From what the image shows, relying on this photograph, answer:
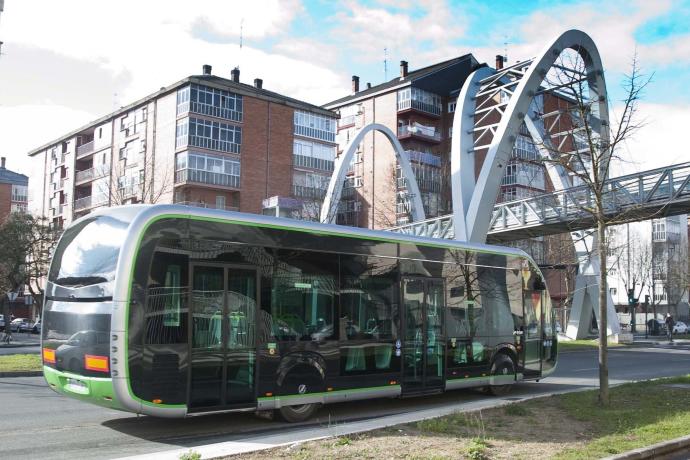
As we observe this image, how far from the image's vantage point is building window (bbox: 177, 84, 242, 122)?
53.3 meters

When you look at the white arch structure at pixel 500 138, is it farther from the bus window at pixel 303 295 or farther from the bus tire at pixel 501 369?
the bus window at pixel 303 295

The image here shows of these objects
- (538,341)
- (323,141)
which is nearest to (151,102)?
(323,141)

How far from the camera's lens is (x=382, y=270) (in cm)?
1166

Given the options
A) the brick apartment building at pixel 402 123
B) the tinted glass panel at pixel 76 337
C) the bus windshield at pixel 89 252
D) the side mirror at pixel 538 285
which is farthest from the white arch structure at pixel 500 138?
the brick apartment building at pixel 402 123

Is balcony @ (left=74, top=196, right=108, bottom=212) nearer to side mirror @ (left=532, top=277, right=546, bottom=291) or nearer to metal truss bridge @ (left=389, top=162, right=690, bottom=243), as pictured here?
metal truss bridge @ (left=389, top=162, right=690, bottom=243)

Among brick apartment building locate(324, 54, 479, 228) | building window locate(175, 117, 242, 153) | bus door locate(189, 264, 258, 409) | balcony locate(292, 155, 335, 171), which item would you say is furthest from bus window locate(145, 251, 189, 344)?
brick apartment building locate(324, 54, 479, 228)

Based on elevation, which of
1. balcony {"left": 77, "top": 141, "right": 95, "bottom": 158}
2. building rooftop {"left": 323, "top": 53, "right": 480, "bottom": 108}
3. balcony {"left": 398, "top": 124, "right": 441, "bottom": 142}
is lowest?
balcony {"left": 77, "top": 141, "right": 95, "bottom": 158}

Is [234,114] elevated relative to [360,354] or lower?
elevated

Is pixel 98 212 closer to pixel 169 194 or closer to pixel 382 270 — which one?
pixel 382 270

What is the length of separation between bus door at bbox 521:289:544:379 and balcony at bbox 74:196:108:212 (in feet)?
181

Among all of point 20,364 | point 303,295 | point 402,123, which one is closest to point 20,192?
point 402,123

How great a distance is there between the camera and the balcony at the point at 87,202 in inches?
2520

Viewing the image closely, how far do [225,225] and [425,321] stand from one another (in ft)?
14.9

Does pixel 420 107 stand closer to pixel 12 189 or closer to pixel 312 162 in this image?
pixel 312 162
